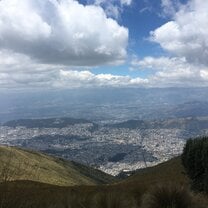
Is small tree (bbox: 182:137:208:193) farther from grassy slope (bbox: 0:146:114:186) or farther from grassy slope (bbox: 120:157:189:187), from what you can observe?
grassy slope (bbox: 0:146:114:186)

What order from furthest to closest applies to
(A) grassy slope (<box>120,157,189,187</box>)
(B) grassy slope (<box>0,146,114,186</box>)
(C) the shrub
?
(B) grassy slope (<box>0,146,114,186</box>)
(A) grassy slope (<box>120,157,189,187</box>)
(C) the shrub

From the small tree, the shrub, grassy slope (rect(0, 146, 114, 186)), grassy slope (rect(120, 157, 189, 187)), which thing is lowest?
grassy slope (rect(0, 146, 114, 186))

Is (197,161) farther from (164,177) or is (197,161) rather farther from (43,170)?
(43,170)

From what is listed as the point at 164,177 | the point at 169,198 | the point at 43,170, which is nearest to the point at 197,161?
the point at 164,177

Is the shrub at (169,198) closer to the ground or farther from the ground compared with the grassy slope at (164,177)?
farther from the ground

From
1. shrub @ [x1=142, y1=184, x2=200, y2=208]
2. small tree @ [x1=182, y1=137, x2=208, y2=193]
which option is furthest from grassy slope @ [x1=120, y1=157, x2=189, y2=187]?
shrub @ [x1=142, y1=184, x2=200, y2=208]

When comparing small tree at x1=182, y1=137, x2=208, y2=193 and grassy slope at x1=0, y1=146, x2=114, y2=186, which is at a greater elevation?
small tree at x1=182, y1=137, x2=208, y2=193

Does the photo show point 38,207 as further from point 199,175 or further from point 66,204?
point 199,175

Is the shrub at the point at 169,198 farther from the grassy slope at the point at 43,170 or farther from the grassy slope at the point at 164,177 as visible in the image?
the grassy slope at the point at 43,170

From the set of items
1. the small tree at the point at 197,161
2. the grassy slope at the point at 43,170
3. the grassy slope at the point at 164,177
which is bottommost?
the grassy slope at the point at 43,170

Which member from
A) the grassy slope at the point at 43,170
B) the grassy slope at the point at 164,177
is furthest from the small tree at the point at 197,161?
the grassy slope at the point at 43,170

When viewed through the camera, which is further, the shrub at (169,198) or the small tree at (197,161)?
the small tree at (197,161)
